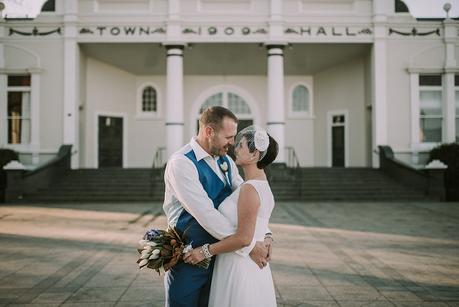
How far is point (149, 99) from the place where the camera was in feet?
75.8

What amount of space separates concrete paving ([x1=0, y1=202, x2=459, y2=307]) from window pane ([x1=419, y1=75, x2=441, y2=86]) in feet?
29.0

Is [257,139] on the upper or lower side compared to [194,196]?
upper

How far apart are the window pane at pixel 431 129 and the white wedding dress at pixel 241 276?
1812cm

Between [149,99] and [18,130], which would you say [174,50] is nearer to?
[149,99]

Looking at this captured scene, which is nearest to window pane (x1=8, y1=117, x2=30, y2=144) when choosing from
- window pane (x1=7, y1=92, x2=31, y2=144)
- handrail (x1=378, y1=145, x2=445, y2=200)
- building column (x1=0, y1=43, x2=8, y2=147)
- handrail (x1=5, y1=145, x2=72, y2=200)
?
window pane (x1=7, y1=92, x2=31, y2=144)

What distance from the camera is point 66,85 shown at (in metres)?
18.3

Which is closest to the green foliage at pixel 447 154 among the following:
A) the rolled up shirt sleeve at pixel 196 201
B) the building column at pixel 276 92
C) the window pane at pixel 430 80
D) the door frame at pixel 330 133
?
the window pane at pixel 430 80

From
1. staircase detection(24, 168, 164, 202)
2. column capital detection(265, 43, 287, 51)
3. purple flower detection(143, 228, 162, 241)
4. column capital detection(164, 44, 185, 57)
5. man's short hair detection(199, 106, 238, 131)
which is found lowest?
staircase detection(24, 168, 164, 202)

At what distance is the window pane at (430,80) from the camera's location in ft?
62.3

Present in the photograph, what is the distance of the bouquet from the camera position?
276 centimetres

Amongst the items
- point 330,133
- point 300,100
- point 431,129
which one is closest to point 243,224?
point 431,129

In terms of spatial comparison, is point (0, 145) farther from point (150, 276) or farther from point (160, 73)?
point (150, 276)

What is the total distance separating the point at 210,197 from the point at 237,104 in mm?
20608

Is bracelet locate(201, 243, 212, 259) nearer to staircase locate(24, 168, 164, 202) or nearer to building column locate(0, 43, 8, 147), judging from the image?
staircase locate(24, 168, 164, 202)
